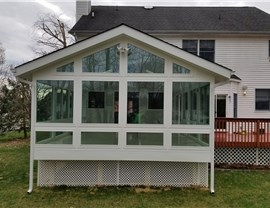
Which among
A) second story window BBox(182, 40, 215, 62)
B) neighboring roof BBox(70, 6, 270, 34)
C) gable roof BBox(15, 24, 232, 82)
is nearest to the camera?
gable roof BBox(15, 24, 232, 82)

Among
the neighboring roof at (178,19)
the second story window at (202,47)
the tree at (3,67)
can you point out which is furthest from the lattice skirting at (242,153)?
the tree at (3,67)

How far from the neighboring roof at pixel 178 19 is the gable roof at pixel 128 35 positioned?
790cm

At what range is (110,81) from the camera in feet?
21.4

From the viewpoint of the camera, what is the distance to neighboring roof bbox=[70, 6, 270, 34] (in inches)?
555

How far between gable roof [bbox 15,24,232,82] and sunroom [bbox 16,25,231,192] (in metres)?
0.08

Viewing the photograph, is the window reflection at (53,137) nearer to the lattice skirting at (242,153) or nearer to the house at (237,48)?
the lattice skirting at (242,153)

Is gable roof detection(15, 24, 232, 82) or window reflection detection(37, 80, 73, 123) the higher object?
gable roof detection(15, 24, 232, 82)

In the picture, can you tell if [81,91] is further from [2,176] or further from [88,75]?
[2,176]

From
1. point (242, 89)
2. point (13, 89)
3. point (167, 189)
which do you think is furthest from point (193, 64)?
point (13, 89)

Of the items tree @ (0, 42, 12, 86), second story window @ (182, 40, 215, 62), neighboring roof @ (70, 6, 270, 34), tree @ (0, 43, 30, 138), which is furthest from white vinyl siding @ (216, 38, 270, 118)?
tree @ (0, 42, 12, 86)

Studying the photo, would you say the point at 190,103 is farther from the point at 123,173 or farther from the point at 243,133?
the point at 243,133

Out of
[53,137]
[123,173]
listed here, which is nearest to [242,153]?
[123,173]

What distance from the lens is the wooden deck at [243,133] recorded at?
9031 mm

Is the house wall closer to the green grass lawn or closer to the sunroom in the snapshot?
the green grass lawn
